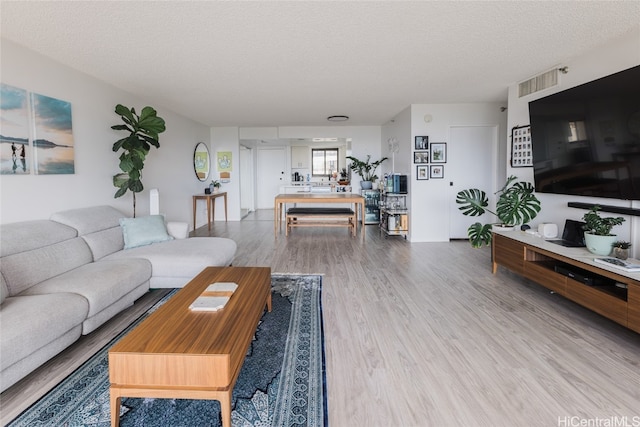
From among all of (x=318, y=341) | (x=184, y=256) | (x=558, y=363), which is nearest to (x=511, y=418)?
(x=558, y=363)

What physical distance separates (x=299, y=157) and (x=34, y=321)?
31.4 feet

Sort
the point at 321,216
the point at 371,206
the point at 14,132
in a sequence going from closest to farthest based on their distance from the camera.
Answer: the point at 14,132 → the point at 321,216 → the point at 371,206

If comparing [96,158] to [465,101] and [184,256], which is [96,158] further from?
[465,101]

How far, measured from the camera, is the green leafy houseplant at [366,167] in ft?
24.5

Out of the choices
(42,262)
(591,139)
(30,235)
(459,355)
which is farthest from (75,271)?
(591,139)

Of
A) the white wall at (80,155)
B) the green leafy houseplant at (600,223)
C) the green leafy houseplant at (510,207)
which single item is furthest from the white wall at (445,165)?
the white wall at (80,155)

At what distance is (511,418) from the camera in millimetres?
1517

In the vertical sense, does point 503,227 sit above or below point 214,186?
below

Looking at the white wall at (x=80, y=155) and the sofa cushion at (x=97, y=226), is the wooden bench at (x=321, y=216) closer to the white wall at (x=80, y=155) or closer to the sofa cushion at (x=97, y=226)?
the white wall at (x=80, y=155)

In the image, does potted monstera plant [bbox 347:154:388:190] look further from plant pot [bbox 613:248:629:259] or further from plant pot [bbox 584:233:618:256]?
plant pot [bbox 613:248:629:259]

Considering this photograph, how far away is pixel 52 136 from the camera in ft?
10.3

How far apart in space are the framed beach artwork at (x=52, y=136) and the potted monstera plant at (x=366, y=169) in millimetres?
5242

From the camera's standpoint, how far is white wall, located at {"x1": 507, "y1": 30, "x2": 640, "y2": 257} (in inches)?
105

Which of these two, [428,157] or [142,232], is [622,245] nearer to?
[428,157]
